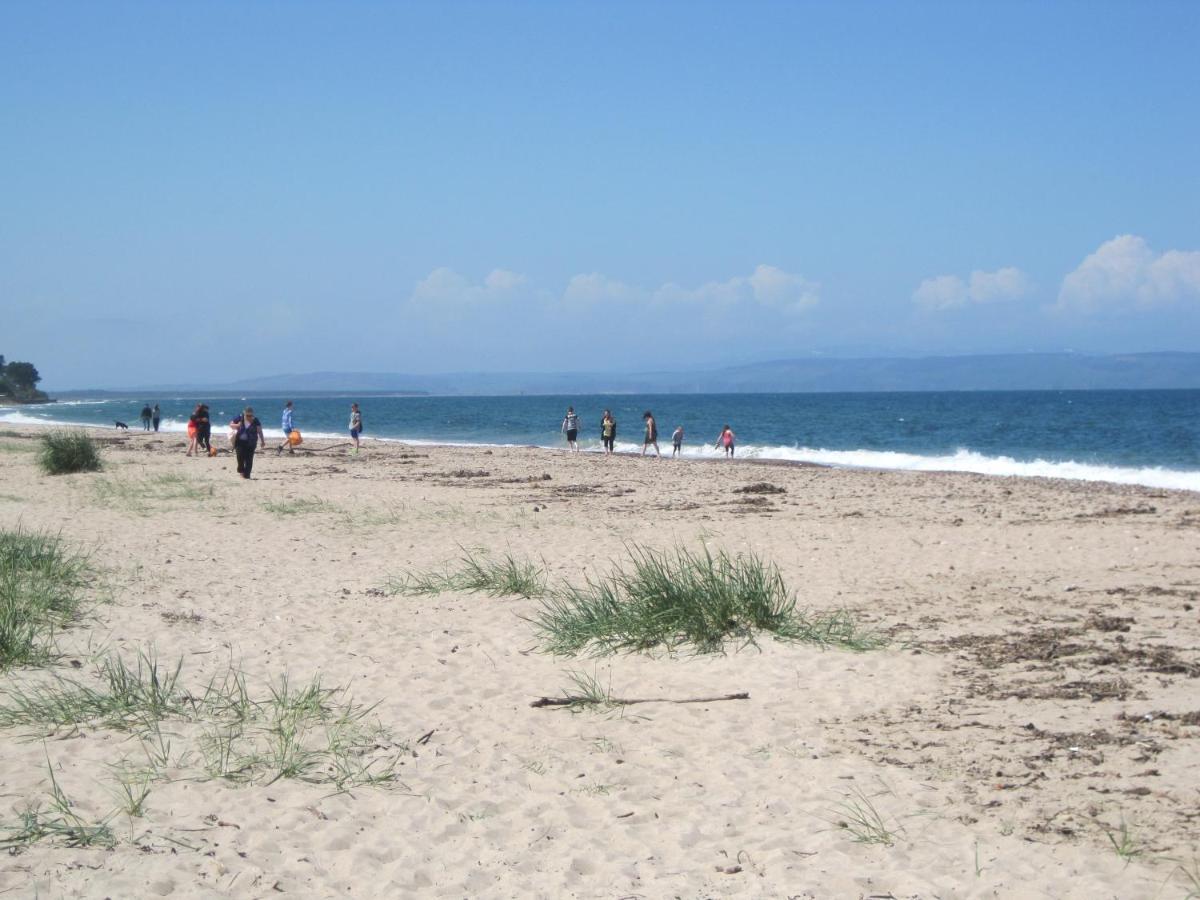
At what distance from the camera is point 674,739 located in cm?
619

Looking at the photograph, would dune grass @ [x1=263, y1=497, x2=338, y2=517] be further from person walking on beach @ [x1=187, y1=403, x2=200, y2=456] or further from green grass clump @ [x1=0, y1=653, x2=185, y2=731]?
person walking on beach @ [x1=187, y1=403, x2=200, y2=456]

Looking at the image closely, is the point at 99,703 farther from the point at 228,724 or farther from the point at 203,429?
the point at 203,429

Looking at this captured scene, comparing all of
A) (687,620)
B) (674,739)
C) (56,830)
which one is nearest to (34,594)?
(56,830)

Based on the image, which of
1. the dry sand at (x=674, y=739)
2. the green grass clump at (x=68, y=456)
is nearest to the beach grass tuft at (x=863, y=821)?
the dry sand at (x=674, y=739)

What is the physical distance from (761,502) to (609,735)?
520 inches

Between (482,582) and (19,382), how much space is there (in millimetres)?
153166

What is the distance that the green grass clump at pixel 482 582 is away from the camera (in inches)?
399

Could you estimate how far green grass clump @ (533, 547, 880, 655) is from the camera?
8.08 meters

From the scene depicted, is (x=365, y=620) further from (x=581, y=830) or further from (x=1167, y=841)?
(x=1167, y=841)

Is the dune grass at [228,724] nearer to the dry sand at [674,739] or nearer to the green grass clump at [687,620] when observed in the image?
the dry sand at [674,739]

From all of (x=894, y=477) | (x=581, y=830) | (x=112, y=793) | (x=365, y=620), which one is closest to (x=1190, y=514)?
(x=894, y=477)

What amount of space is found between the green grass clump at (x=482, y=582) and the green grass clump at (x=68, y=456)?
14.1 meters

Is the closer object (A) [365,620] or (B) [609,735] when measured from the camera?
(B) [609,735]

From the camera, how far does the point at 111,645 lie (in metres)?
7.80
